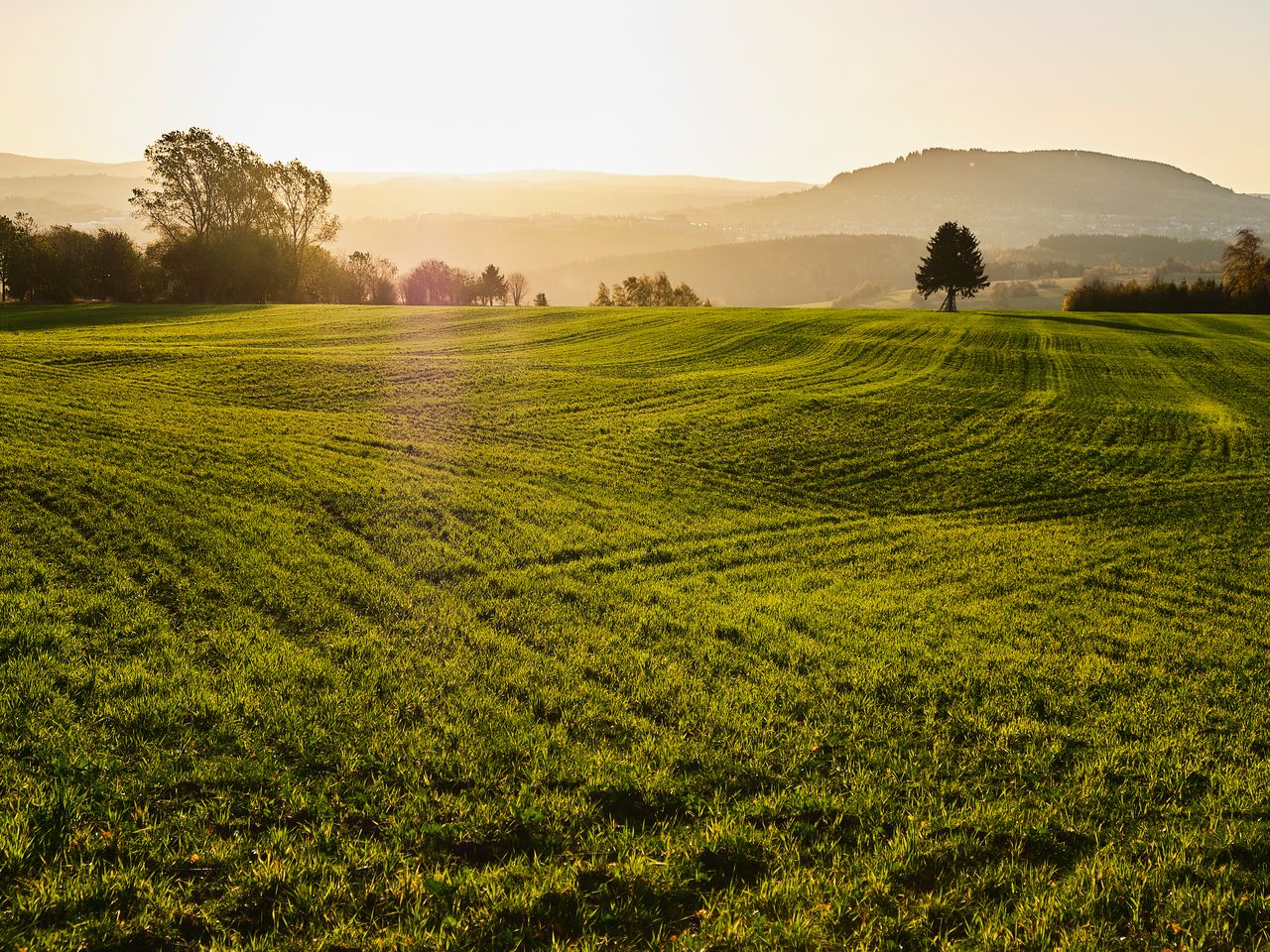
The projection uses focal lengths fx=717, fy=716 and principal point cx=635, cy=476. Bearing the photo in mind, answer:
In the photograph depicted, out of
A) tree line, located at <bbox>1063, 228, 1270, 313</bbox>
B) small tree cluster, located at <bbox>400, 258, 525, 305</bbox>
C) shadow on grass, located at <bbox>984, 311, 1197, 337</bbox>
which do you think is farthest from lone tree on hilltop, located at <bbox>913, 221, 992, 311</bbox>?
small tree cluster, located at <bbox>400, 258, 525, 305</bbox>

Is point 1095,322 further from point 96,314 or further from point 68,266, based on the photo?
point 68,266

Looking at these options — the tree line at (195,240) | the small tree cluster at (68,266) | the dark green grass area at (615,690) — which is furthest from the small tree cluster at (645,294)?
the dark green grass area at (615,690)

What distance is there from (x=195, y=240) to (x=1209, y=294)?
121m

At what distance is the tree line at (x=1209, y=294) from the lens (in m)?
86.6

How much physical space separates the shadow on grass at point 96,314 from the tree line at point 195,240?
38.1 feet

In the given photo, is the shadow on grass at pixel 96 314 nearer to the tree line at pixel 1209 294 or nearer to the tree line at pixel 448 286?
the tree line at pixel 448 286

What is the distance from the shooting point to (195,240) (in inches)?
3100

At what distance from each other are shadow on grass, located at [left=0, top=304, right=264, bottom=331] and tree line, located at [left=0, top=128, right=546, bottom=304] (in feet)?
38.1

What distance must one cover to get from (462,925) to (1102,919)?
217 inches

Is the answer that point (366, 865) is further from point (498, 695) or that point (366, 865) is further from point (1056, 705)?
Answer: point (1056, 705)

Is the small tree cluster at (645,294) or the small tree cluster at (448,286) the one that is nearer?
the small tree cluster at (645,294)

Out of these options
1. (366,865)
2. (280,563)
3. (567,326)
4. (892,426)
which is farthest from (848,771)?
(567,326)

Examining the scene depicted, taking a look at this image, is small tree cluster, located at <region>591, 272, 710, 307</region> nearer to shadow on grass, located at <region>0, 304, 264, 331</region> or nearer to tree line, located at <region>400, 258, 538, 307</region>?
tree line, located at <region>400, 258, 538, 307</region>

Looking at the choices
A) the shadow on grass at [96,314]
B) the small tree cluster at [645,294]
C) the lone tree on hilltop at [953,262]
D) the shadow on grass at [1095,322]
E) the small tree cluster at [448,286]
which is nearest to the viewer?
the shadow on grass at [96,314]
